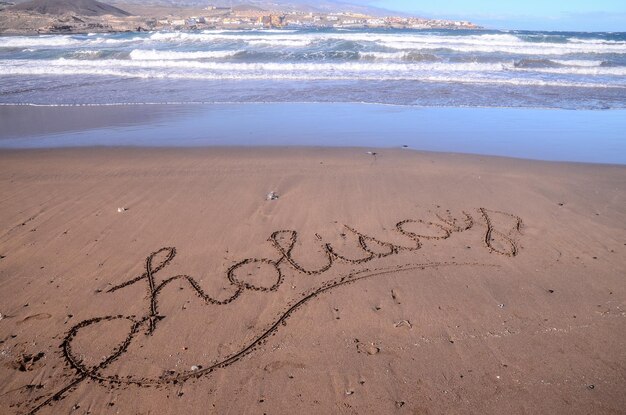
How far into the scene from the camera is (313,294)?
3623mm

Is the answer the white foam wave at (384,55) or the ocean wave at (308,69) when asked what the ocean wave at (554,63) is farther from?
the white foam wave at (384,55)

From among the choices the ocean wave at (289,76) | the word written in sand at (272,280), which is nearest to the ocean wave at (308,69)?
the ocean wave at (289,76)

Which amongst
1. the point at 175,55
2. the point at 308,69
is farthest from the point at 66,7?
the point at 308,69

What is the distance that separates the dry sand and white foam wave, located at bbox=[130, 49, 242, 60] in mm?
19492

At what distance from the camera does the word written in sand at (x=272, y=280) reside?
282 centimetres

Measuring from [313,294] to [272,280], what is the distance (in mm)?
458

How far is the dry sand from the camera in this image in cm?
272

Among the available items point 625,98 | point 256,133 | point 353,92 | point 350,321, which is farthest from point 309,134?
point 625,98

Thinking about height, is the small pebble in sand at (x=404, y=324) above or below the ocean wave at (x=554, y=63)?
below

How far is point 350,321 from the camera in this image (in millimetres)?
3318

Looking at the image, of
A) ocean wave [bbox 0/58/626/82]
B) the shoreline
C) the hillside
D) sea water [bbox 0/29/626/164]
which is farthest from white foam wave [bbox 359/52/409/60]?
the hillside

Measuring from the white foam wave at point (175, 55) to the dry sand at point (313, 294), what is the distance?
64.0 ft

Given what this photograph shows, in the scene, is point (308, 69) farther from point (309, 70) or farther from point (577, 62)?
point (577, 62)

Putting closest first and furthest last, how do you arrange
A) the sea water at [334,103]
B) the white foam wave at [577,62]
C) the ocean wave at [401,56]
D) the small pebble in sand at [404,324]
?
the small pebble in sand at [404,324]
the sea water at [334,103]
the white foam wave at [577,62]
the ocean wave at [401,56]
